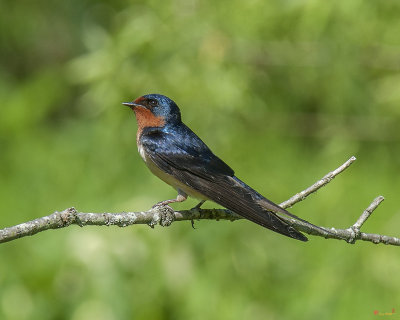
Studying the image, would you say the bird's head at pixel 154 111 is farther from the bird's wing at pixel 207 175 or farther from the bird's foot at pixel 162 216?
the bird's foot at pixel 162 216

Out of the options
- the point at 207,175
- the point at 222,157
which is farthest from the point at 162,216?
the point at 222,157

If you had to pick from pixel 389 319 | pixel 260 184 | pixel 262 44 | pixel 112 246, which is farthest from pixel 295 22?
pixel 389 319

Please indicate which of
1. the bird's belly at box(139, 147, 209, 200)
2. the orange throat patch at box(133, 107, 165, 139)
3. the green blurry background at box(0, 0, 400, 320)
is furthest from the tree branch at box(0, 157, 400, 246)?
the green blurry background at box(0, 0, 400, 320)

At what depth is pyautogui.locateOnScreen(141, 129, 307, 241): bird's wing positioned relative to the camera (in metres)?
3.27

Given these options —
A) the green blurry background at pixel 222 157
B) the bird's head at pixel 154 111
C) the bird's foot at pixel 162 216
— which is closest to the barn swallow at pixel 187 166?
the bird's head at pixel 154 111

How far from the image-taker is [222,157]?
17.8 feet

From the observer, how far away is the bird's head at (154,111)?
14.0 ft

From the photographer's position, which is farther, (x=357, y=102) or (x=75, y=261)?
(x=357, y=102)

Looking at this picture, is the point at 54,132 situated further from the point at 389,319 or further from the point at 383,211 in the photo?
the point at 389,319

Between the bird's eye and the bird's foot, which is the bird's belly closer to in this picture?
the bird's eye

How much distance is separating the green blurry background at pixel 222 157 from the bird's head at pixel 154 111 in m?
0.82

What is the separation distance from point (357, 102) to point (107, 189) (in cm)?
220

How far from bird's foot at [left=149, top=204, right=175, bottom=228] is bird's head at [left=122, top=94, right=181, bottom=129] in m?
1.09

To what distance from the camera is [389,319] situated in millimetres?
3727
